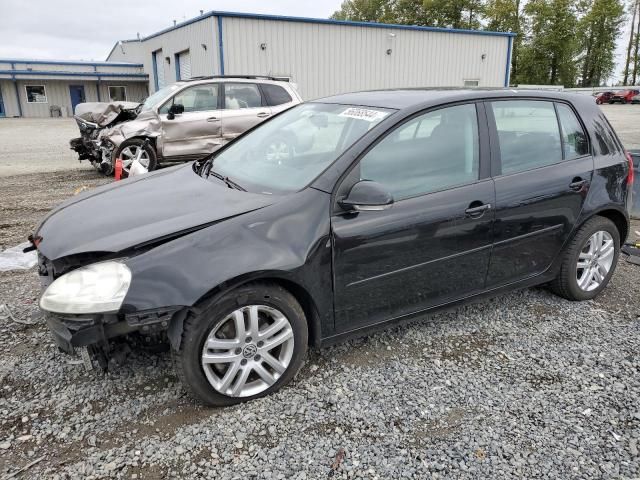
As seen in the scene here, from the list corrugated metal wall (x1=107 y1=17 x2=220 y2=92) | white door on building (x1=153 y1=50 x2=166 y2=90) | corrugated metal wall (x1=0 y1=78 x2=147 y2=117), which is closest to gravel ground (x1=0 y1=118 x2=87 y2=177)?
corrugated metal wall (x1=107 y1=17 x2=220 y2=92)

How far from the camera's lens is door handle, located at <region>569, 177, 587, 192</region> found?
3627 mm

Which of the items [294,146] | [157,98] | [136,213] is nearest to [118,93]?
[157,98]

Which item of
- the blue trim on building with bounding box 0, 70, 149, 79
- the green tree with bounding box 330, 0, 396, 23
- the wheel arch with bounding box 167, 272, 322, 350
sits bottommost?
the wheel arch with bounding box 167, 272, 322, 350

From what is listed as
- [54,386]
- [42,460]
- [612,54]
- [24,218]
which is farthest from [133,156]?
[612,54]

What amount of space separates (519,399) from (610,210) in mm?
1970

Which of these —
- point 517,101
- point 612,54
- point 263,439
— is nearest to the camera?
point 263,439

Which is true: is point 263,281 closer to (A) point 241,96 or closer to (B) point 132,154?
(B) point 132,154

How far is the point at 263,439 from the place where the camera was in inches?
97.5

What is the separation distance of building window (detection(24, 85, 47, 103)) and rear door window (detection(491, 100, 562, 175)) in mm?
41593

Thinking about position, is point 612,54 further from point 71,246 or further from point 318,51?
point 71,246

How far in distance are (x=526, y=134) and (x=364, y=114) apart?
124 cm

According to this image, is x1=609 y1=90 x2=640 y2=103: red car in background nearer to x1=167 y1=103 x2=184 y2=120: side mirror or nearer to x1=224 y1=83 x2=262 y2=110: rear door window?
x1=224 y1=83 x2=262 y2=110: rear door window

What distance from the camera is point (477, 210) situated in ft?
10.4

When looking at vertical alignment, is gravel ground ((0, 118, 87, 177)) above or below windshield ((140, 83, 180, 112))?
below
